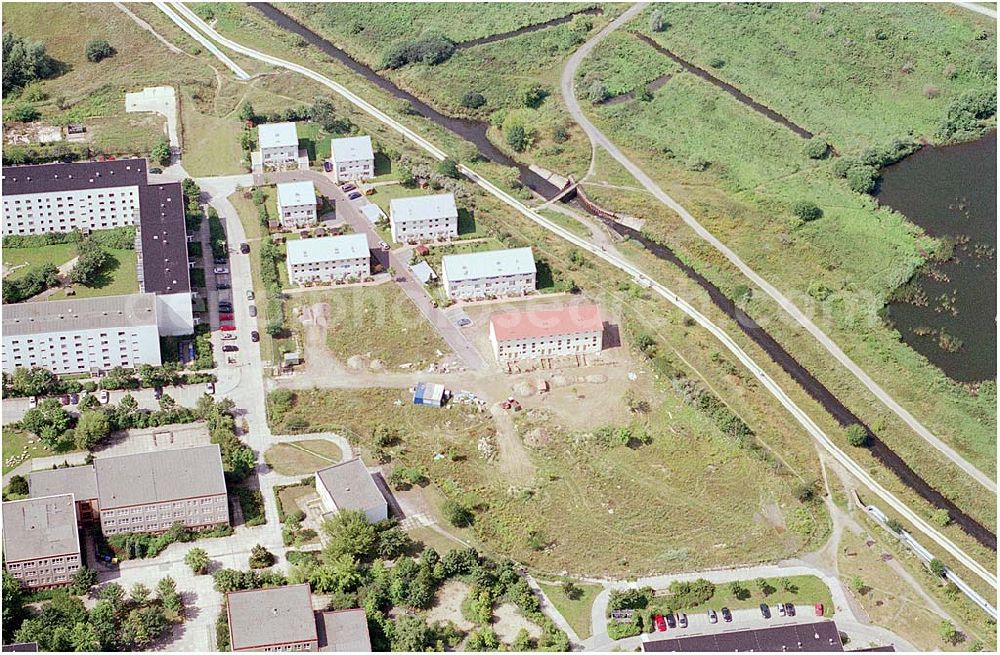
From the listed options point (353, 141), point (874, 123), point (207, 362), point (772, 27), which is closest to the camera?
point (207, 362)

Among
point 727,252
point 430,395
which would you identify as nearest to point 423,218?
point 430,395

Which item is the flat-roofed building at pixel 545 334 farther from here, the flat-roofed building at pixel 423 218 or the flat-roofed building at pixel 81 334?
the flat-roofed building at pixel 81 334

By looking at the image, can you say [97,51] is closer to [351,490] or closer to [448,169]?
[448,169]

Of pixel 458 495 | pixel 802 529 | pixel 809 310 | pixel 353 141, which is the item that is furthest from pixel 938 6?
pixel 458 495

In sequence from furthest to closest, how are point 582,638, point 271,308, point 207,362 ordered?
point 271,308
point 207,362
point 582,638

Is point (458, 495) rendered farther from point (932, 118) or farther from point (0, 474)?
point (932, 118)

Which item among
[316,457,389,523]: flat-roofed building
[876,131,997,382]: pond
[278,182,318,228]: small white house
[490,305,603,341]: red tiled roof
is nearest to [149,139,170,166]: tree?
[278,182,318,228]: small white house

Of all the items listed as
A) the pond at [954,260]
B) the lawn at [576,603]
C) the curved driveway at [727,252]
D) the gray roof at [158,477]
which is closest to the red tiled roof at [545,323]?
the curved driveway at [727,252]
